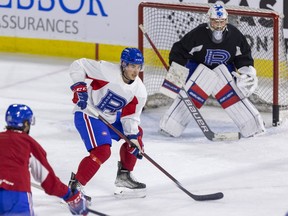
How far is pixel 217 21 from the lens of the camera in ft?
23.5

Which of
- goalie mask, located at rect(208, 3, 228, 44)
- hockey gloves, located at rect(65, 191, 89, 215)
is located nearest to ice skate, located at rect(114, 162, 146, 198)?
hockey gloves, located at rect(65, 191, 89, 215)

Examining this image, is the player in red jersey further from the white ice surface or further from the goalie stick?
the goalie stick

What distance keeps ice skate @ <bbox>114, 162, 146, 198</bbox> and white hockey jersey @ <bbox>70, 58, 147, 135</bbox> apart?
26 centimetres

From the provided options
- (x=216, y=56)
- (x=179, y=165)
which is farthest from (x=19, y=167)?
(x=216, y=56)

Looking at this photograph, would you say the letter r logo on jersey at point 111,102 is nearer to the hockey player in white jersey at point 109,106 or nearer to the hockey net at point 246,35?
the hockey player in white jersey at point 109,106

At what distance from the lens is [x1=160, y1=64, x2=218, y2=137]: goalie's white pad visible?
741cm

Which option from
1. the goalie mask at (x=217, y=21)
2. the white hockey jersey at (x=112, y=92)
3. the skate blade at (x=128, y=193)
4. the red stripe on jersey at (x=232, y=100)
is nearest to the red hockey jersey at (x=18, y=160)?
the white hockey jersey at (x=112, y=92)

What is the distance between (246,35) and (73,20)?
1.67 m

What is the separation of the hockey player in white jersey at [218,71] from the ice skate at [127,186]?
1357 mm

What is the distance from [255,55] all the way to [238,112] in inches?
37.5

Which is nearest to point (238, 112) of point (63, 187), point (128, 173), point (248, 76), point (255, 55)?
point (248, 76)

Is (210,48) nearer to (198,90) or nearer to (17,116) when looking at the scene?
(198,90)

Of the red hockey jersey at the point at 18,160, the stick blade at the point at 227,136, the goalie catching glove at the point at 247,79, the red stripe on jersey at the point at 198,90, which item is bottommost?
the stick blade at the point at 227,136

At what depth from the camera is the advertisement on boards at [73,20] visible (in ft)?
29.7
